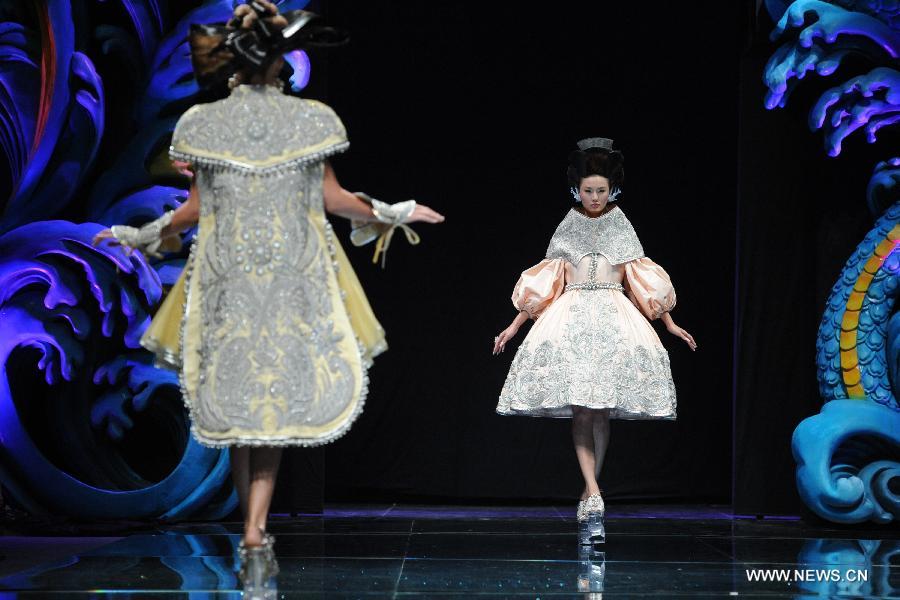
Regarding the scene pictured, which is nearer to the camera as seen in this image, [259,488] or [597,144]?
[259,488]

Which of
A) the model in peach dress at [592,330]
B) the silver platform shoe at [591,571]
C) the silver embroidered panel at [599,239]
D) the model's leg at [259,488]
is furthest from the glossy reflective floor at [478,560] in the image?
the silver embroidered panel at [599,239]

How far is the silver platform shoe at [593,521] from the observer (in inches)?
186

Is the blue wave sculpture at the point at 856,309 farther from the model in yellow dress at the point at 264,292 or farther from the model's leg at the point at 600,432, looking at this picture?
the model in yellow dress at the point at 264,292

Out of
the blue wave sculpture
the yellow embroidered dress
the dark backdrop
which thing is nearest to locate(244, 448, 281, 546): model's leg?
the yellow embroidered dress

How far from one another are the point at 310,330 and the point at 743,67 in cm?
349

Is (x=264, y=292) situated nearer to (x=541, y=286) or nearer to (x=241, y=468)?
(x=241, y=468)

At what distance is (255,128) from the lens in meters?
3.31

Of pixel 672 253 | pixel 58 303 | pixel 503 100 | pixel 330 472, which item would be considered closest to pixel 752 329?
pixel 672 253

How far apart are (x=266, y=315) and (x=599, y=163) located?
7.29 ft

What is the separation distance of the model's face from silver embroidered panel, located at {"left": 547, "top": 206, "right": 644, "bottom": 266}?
0.07m

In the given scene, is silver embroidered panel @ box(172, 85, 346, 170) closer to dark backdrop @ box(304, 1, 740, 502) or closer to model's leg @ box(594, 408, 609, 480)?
model's leg @ box(594, 408, 609, 480)

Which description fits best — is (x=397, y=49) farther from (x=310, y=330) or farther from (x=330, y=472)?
(x=310, y=330)

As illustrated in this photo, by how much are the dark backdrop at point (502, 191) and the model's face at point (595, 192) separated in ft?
4.93

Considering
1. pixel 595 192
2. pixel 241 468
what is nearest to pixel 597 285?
pixel 595 192
